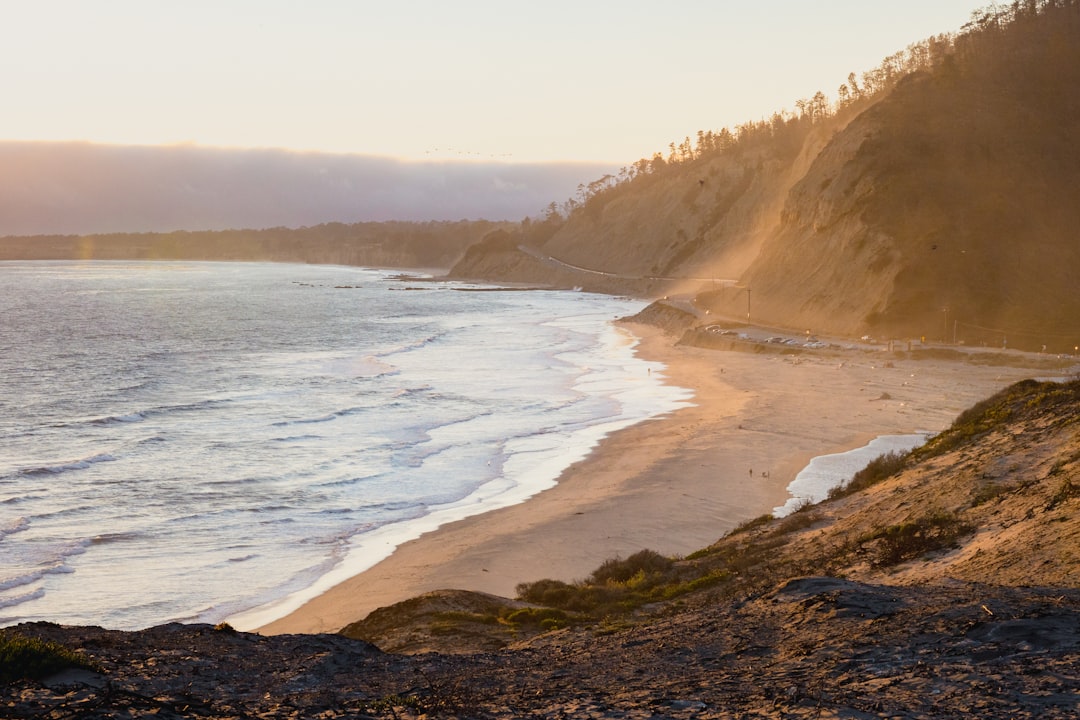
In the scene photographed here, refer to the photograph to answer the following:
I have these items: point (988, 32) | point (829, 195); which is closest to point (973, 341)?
point (829, 195)

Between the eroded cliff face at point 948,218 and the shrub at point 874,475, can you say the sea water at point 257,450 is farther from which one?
the eroded cliff face at point 948,218

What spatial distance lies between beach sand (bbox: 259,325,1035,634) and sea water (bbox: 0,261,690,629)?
1453 mm

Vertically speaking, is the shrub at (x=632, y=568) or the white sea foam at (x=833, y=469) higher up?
the shrub at (x=632, y=568)

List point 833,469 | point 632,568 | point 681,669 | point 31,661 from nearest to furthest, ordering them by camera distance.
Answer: point 31,661, point 681,669, point 632,568, point 833,469

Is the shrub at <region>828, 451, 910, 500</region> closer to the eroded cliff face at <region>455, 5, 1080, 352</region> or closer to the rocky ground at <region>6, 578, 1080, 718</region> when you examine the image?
the rocky ground at <region>6, 578, 1080, 718</region>

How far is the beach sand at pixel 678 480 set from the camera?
23188mm

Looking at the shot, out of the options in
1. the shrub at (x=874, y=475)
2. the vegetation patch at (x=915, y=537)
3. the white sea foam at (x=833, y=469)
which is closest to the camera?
the vegetation patch at (x=915, y=537)

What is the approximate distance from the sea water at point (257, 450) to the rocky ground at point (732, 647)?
886 centimetres

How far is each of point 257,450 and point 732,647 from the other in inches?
1226

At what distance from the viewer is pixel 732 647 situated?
11172mm

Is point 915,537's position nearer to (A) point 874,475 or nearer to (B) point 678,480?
(A) point 874,475

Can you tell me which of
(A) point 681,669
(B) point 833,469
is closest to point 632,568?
(A) point 681,669

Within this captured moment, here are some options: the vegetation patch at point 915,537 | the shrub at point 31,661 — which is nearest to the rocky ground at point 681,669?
the shrub at point 31,661

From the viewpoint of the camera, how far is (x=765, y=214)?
15250 cm
